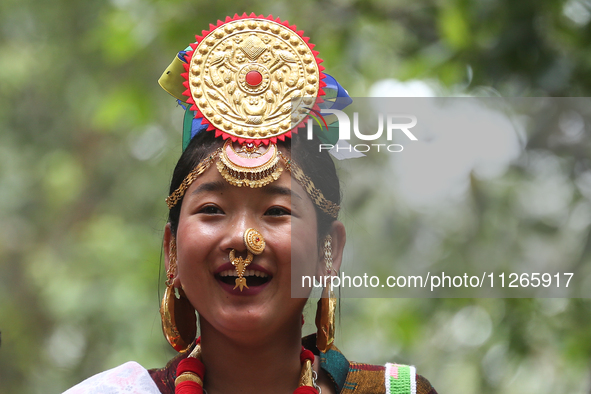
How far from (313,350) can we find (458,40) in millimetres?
1820

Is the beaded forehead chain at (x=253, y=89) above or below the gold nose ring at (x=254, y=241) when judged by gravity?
above

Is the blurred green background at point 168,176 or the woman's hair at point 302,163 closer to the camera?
the woman's hair at point 302,163

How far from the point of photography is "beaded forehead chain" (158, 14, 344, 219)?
1.92 metres

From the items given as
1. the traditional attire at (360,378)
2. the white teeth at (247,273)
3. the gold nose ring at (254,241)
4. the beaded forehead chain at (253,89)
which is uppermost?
the beaded forehead chain at (253,89)

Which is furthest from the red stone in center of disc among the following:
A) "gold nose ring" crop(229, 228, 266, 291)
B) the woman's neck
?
the woman's neck

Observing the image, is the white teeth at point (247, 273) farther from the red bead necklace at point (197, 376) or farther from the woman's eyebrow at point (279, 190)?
the red bead necklace at point (197, 376)

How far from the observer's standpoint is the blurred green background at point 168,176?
339 cm

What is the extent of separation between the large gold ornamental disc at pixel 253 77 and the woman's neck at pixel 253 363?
0.59 meters

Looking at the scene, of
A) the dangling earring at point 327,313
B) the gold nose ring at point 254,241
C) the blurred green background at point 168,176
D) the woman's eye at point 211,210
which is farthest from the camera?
the blurred green background at point 168,176

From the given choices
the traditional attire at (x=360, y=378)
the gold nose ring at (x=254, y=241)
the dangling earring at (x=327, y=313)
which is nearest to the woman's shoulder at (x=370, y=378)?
the traditional attire at (x=360, y=378)

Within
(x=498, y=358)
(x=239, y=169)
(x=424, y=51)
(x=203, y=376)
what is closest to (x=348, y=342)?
(x=498, y=358)

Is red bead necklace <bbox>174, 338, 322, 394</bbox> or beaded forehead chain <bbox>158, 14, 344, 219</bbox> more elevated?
beaded forehead chain <bbox>158, 14, 344, 219</bbox>

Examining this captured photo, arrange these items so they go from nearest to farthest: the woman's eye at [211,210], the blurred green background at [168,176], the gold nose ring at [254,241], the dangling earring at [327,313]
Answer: the gold nose ring at [254,241], the woman's eye at [211,210], the dangling earring at [327,313], the blurred green background at [168,176]

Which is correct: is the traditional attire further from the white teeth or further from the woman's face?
the white teeth
